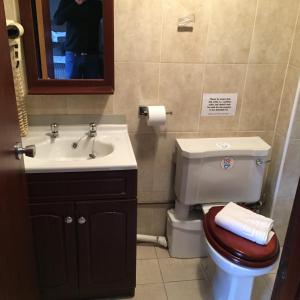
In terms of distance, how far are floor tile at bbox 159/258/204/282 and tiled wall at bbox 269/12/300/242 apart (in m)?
0.61

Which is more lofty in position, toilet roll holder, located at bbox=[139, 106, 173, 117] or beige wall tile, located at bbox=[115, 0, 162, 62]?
beige wall tile, located at bbox=[115, 0, 162, 62]

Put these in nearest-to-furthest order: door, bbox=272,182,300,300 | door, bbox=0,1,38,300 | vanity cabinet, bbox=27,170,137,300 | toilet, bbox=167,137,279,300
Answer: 1. door, bbox=272,182,300,300
2. door, bbox=0,1,38,300
3. vanity cabinet, bbox=27,170,137,300
4. toilet, bbox=167,137,279,300

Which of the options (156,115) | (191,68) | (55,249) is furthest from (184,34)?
(55,249)

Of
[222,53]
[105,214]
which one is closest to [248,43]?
[222,53]

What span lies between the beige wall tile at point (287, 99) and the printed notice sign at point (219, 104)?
0.95ft

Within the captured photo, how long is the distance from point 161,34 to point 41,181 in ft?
3.14

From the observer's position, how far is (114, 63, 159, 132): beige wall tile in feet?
5.76

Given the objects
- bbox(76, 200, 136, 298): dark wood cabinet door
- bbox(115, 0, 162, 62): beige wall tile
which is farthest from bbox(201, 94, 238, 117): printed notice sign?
bbox(76, 200, 136, 298): dark wood cabinet door

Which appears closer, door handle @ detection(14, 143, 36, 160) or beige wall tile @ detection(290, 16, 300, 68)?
door handle @ detection(14, 143, 36, 160)

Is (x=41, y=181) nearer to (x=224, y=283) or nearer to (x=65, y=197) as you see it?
(x=65, y=197)

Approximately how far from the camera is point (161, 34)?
66.9 inches

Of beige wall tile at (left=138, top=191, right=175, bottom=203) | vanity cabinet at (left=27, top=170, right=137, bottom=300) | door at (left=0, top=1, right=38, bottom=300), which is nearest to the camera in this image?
door at (left=0, top=1, right=38, bottom=300)

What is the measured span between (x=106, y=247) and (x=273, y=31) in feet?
4.76

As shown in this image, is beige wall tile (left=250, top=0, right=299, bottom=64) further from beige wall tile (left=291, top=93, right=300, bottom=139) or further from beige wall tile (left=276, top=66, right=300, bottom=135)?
beige wall tile (left=291, top=93, right=300, bottom=139)
